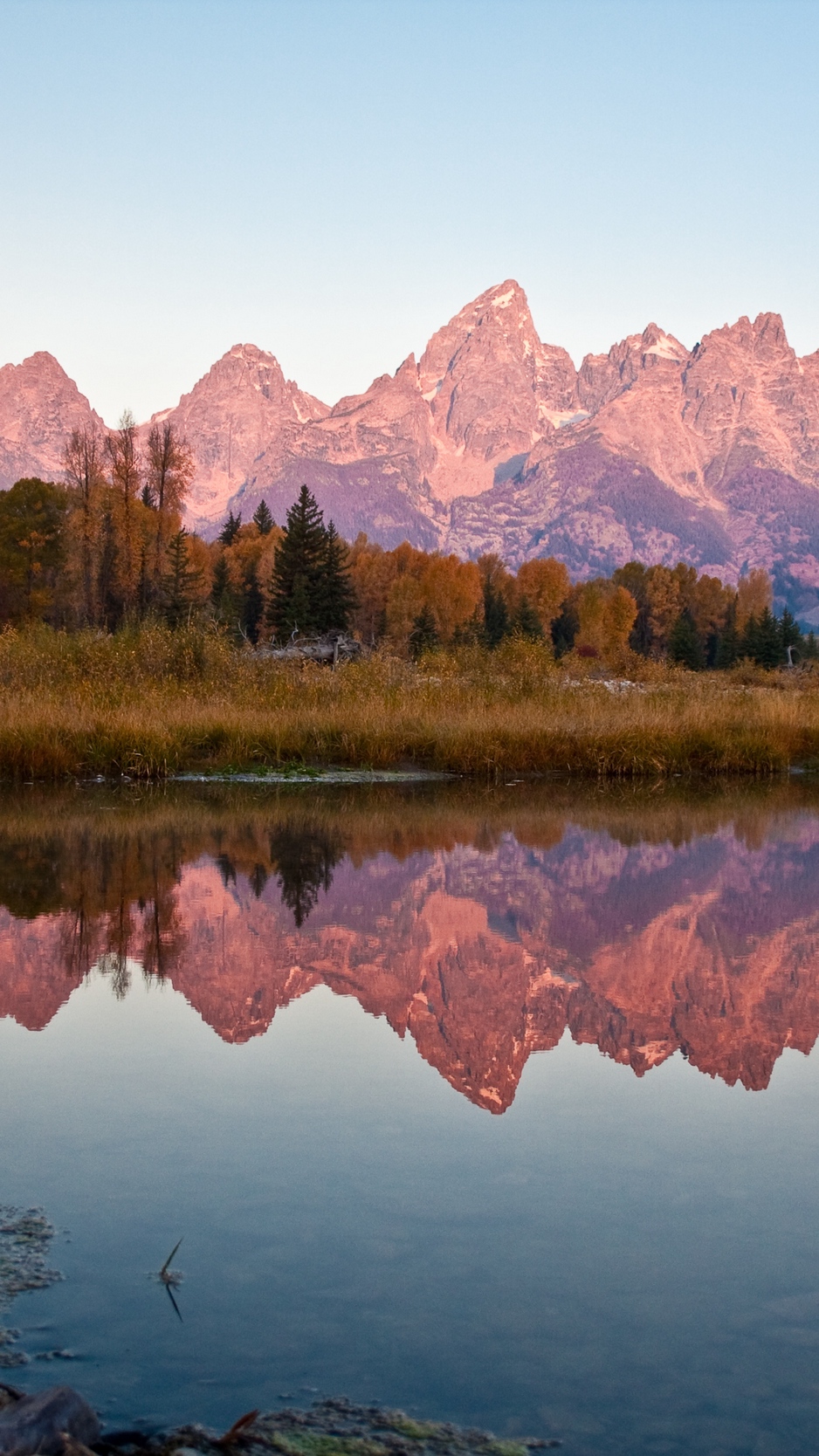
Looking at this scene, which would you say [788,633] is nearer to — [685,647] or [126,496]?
[685,647]

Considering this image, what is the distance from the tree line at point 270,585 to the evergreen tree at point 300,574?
8 cm

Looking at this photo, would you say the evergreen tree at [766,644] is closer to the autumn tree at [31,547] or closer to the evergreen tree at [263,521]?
the evergreen tree at [263,521]

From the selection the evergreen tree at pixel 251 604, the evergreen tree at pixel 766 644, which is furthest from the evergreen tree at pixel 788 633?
the evergreen tree at pixel 251 604

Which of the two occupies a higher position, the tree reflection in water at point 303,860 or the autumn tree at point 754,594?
the autumn tree at point 754,594

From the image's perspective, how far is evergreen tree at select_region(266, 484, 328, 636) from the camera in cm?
5566

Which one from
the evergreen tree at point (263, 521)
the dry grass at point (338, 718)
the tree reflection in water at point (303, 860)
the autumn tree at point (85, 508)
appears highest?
the evergreen tree at point (263, 521)

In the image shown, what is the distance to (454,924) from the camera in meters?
8.13

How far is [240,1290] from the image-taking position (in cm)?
338

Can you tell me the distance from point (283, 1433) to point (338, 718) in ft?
55.2

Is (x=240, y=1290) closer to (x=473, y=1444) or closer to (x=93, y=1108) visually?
(x=473, y=1444)

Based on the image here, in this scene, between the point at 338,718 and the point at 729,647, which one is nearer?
the point at 338,718

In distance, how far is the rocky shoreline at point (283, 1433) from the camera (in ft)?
8.57

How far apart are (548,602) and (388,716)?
93986 mm

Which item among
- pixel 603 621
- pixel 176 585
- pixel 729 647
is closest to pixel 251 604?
pixel 176 585
